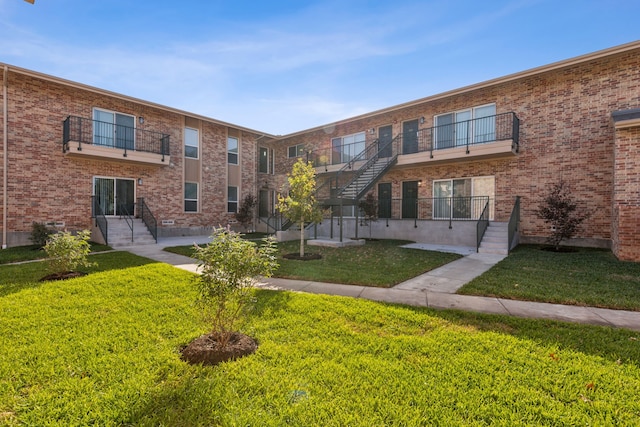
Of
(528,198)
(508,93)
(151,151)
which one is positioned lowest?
(528,198)

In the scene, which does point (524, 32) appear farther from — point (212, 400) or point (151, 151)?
point (151, 151)

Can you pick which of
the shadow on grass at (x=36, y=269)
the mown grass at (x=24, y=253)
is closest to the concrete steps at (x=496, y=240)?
the shadow on grass at (x=36, y=269)

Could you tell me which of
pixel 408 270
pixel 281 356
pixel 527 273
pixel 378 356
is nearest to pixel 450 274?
pixel 408 270

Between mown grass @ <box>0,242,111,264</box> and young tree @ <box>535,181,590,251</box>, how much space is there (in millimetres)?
17502

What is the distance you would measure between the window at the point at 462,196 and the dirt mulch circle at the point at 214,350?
12867 millimetres

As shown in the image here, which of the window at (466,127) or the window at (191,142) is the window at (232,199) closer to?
the window at (191,142)

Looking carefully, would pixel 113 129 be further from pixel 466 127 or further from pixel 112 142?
pixel 466 127

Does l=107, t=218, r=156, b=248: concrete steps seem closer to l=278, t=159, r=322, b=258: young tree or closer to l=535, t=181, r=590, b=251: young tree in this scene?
l=278, t=159, r=322, b=258: young tree

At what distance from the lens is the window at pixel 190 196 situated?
17375 millimetres

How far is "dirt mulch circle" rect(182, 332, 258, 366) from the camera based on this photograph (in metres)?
3.18

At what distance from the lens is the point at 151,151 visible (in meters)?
15.6

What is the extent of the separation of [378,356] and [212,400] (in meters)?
1.74

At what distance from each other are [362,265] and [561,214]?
832 centimetres

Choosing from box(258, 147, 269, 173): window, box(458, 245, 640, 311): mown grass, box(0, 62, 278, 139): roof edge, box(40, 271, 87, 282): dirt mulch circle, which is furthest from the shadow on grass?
box(258, 147, 269, 173): window
